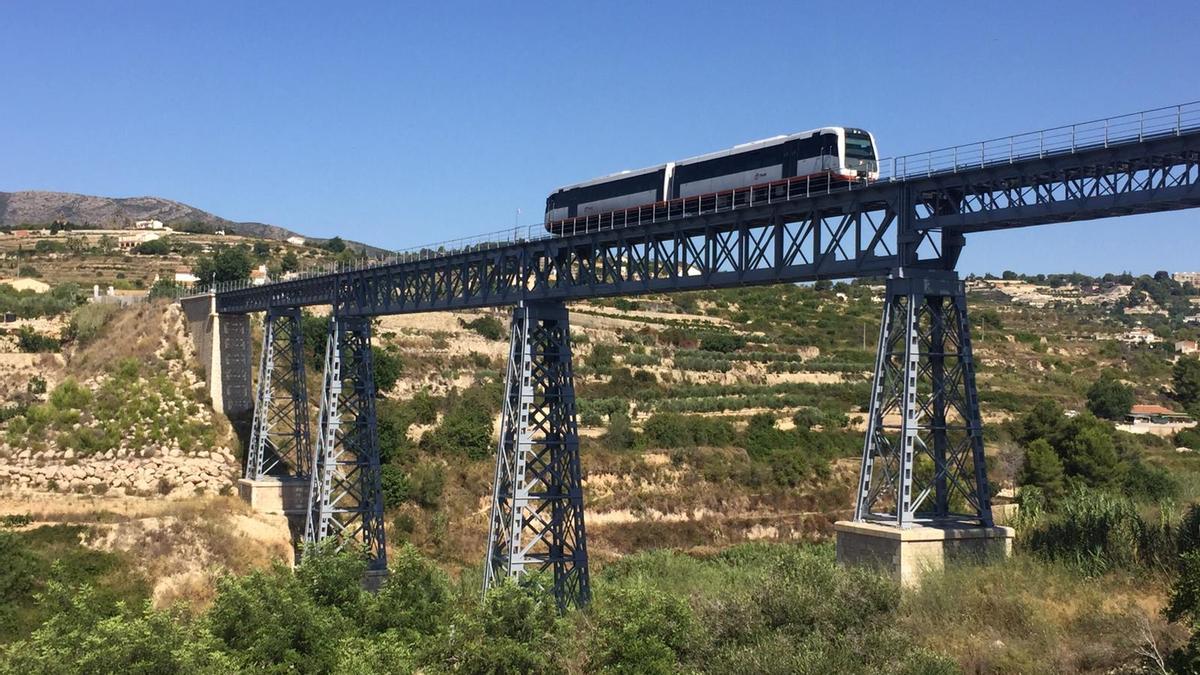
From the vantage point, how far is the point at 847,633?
20781 mm

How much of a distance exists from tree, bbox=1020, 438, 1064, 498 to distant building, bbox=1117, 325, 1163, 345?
231 feet

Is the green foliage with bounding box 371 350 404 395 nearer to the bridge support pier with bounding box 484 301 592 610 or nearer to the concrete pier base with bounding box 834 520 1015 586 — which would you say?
the bridge support pier with bounding box 484 301 592 610

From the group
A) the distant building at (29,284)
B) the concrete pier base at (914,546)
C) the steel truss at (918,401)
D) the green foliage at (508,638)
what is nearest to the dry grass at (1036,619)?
the concrete pier base at (914,546)

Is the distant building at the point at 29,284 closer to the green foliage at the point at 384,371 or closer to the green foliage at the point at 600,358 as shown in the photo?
the green foliage at the point at 384,371

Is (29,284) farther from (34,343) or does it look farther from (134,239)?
(134,239)

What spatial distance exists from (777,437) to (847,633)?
46902 mm

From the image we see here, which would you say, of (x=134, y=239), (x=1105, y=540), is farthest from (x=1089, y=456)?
(x=134, y=239)

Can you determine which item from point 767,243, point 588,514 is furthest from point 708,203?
point 588,514

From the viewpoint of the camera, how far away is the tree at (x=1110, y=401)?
76250mm

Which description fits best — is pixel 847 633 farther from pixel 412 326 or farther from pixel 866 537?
pixel 412 326

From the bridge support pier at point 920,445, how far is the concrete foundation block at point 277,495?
2993 centimetres

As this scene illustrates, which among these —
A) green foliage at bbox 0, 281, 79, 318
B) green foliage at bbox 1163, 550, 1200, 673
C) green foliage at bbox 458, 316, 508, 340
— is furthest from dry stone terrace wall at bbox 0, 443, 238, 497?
green foliage at bbox 1163, 550, 1200, 673

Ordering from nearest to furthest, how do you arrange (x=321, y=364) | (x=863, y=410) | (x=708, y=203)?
(x=708, y=203) < (x=321, y=364) < (x=863, y=410)

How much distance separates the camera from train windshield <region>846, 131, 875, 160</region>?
87.5 feet
